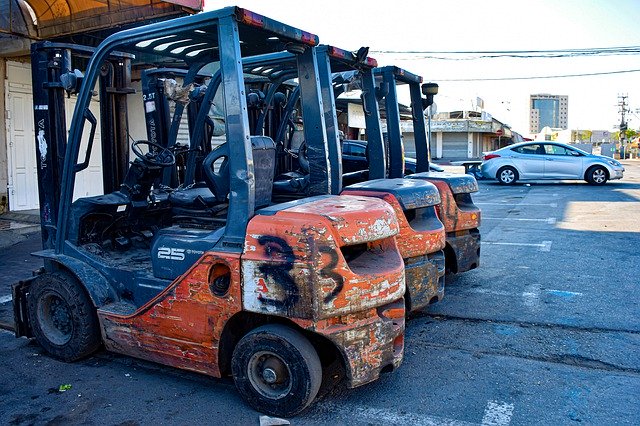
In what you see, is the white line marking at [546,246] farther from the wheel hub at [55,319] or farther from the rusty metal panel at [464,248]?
the wheel hub at [55,319]

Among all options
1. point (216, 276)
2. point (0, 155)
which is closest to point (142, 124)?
point (0, 155)

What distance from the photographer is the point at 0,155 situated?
12.2m

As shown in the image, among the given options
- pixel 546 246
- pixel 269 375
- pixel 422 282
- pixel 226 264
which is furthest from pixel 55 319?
pixel 546 246

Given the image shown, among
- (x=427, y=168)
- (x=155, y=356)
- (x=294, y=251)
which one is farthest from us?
(x=427, y=168)

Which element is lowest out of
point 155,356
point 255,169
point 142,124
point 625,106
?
point 155,356

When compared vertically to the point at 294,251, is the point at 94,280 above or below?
Result: below

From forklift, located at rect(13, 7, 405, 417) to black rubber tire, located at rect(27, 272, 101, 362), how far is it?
0.04 feet

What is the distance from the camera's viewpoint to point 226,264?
4031mm

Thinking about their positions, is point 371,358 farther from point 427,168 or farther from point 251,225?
point 427,168

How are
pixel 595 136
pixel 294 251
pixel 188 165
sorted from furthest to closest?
1. pixel 595 136
2. pixel 188 165
3. pixel 294 251

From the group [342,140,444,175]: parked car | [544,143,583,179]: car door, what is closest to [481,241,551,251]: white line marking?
[342,140,444,175]: parked car

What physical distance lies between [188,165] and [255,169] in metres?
1.85

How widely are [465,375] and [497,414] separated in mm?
704

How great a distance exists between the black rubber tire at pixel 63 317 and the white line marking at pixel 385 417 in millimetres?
2070
